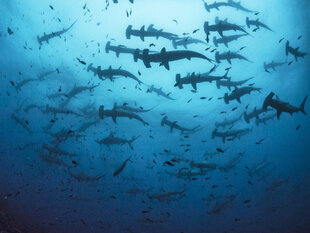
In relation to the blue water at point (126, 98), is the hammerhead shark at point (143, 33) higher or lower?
lower

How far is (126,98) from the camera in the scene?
108ft

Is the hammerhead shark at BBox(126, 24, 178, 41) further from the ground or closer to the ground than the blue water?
closer to the ground

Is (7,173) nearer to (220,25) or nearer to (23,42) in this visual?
(23,42)

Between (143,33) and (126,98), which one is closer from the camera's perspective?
(143,33)

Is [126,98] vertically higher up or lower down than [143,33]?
higher up

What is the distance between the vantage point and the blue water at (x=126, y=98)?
19.8m

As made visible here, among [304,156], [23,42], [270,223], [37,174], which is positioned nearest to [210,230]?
[270,223]

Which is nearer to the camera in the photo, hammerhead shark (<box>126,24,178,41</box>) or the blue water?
hammerhead shark (<box>126,24,178,41</box>)

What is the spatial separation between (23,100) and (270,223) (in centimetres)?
3606

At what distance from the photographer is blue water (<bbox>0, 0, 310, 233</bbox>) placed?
1980 cm

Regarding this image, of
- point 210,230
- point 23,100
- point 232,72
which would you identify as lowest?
point 210,230

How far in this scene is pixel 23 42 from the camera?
2488 cm

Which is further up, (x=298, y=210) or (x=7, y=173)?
(x=7, y=173)

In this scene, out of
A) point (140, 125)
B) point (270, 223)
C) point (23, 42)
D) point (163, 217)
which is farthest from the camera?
point (140, 125)
